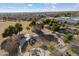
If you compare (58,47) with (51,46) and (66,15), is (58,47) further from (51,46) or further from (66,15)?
(66,15)

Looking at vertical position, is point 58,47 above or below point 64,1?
below

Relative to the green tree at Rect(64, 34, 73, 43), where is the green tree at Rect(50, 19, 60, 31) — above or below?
above

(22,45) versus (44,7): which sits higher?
(44,7)

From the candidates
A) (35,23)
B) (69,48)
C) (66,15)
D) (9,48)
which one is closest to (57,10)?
(66,15)

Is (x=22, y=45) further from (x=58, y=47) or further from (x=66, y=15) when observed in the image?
(x=66, y=15)

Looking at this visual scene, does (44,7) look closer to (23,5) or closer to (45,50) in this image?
(23,5)

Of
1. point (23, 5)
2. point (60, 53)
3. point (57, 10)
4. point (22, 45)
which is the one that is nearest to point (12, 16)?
point (23, 5)

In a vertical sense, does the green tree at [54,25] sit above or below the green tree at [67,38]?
above

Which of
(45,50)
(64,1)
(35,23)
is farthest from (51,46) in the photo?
(64,1)

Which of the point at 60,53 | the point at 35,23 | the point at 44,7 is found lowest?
the point at 60,53
